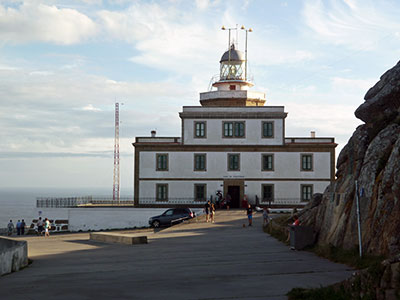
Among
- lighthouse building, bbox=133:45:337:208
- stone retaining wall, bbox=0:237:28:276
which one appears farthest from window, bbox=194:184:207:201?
stone retaining wall, bbox=0:237:28:276

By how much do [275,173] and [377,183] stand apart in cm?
2770

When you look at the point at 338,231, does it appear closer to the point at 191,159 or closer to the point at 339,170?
the point at 339,170

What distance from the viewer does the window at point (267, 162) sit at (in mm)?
43469

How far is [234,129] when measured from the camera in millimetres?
43594

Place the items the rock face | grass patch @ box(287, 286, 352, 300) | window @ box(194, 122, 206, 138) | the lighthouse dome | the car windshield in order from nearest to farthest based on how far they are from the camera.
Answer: grass patch @ box(287, 286, 352, 300) → the rock face → the car windshield → window @ box(194, 122, 206, 138) → the lighthouse dome

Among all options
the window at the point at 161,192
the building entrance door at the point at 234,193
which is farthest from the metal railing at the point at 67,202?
the building entrance door at the point at 234,193

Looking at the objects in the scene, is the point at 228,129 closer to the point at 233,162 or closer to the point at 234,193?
the point at 233,162

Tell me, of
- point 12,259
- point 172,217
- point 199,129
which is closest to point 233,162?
point 199,129

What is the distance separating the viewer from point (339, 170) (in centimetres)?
2020

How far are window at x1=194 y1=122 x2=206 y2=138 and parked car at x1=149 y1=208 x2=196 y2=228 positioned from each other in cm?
807

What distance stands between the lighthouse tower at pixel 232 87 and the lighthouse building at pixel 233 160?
2.81 metres

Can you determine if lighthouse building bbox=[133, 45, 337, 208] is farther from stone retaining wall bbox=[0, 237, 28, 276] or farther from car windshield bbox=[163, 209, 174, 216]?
stone retaining wall bbox=[0, 237, 28, 276]

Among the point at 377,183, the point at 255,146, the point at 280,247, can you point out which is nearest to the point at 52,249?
the point at 280,247

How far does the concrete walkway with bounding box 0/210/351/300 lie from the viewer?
11.8 m
